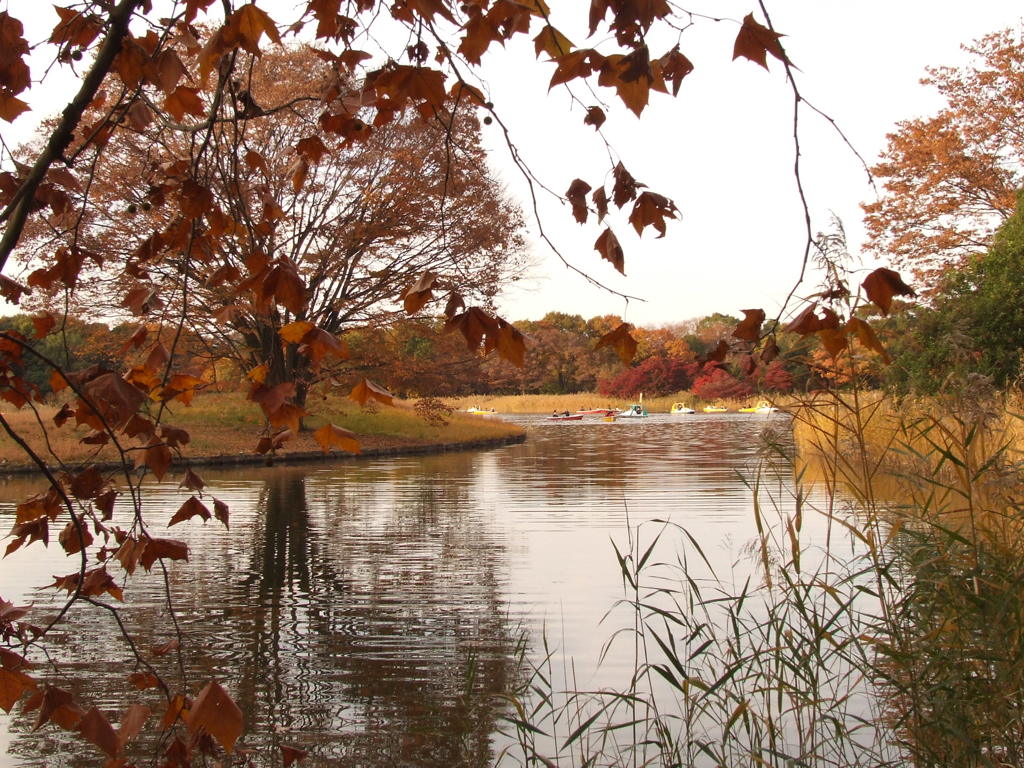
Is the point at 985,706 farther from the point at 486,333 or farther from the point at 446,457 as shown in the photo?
the point at 446,457

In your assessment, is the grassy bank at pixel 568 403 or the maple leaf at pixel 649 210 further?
the grassy bank at pixel 568 403

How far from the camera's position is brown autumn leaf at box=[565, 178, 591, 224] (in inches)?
85.4

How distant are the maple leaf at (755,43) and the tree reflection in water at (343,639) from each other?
7.97 feet

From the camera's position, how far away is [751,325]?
1.94 metres

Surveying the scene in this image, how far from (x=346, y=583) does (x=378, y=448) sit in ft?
51.1

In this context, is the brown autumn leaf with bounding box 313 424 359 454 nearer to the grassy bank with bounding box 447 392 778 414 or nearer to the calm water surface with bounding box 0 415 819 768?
the calm water surface with bounding box 0 415 819 768

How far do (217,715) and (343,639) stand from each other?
12.8 ft

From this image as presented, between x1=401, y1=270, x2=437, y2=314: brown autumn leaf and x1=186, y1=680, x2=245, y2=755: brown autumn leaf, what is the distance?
0.75 meters

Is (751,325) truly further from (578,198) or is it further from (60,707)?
(60,707)

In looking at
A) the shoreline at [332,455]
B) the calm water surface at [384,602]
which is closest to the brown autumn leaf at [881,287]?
the calm water surface at [384,602]

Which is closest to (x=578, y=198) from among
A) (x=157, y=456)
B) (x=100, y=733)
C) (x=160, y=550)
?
(x=157, y=456)

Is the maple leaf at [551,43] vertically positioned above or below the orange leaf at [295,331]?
above

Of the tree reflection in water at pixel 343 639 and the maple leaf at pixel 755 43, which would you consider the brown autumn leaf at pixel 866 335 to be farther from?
the tree reflection in water at pixel 343 639

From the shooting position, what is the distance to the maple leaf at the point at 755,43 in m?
1.58
